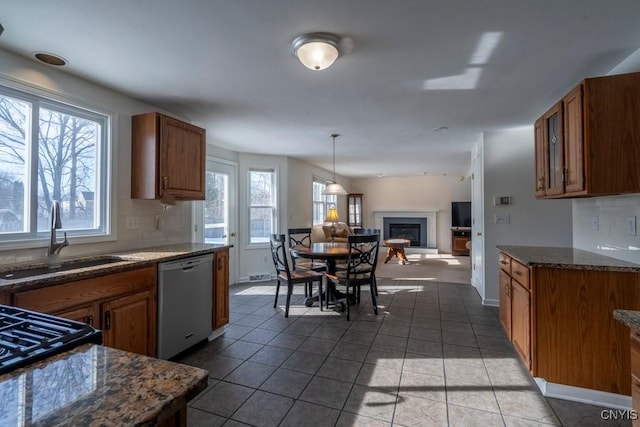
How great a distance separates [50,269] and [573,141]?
353 centimetres

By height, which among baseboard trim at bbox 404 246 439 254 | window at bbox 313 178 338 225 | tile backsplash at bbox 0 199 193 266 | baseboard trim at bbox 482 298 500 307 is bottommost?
baseboard trim at bbox 482 298 500 307

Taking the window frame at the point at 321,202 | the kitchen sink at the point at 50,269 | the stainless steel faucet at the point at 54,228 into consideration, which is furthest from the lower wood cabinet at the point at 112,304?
the window frame at the point at 321,202

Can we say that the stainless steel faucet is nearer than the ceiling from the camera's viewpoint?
No

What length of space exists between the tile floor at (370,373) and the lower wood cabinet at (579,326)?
193 millimetres

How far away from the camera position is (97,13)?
165 centimetres

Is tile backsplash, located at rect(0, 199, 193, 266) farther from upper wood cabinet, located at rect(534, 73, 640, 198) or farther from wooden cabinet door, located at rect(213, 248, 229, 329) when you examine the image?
upper wood cabinet, located at rect(534, 73, 640, 198)

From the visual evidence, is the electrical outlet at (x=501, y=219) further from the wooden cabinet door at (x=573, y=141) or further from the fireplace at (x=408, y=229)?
the fireplace at (x=408, y=229)

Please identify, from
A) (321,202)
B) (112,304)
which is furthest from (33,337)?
(321,202)

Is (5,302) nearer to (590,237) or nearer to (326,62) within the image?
(326,62)

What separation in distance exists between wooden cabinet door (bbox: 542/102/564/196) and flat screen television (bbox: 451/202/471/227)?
647 cm

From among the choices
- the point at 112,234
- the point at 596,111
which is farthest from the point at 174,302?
the point at 596,111

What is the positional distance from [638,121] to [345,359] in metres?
2.53

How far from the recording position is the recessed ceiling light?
206cm

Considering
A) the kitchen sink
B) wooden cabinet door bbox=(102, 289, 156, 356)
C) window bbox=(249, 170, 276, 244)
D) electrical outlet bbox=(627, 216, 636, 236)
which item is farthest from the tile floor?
window bbox=(249, 170, 276, 244)
